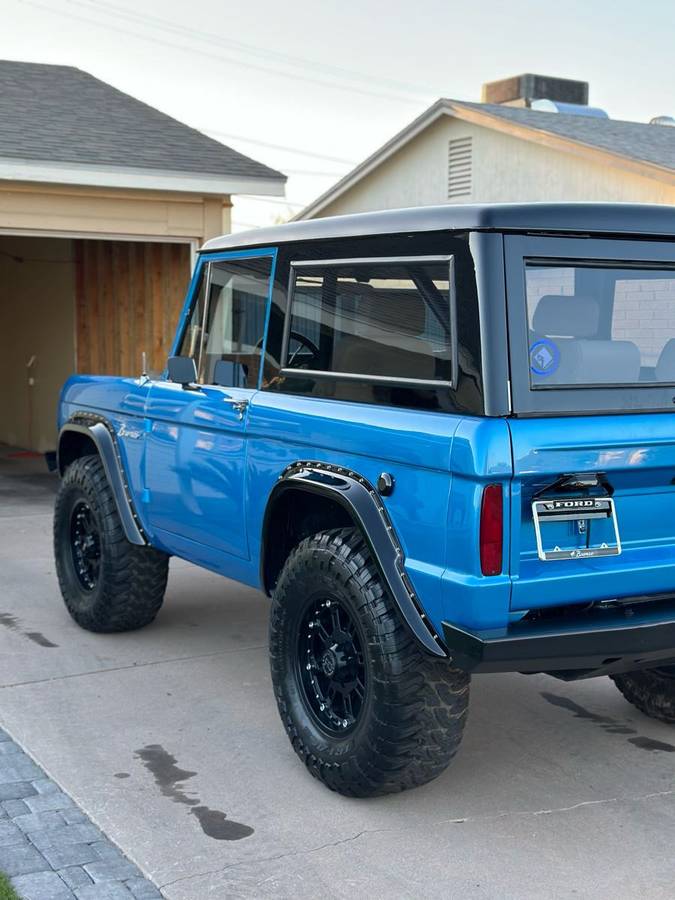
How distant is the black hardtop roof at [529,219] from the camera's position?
12.6ft

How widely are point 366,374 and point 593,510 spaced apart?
3.46 ft

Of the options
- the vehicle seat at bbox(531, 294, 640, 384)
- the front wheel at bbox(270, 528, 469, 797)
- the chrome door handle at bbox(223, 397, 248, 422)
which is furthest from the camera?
the chrome door handle at bbox(223, 397, 248, 422)

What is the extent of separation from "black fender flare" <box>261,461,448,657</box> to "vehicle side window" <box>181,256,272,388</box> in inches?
38.1

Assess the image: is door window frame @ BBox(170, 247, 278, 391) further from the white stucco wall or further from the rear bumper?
the white stucco wall

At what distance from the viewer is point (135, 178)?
11656 millimetres

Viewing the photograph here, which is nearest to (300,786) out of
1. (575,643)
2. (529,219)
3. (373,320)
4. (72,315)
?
(575,643)

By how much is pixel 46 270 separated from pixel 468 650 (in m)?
13.2

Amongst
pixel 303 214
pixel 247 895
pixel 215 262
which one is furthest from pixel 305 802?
pixel 303 214

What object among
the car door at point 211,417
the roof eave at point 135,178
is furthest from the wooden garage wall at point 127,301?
the car door at point 211,417

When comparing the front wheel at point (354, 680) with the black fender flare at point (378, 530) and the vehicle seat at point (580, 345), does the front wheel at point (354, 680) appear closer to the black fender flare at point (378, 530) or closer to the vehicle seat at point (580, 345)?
the black fender flare at point (378, 530)

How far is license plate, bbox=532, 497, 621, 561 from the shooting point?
3734mm

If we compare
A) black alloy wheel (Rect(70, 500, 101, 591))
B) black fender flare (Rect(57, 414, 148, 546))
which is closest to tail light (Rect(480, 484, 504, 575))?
black fender flare (Rect(57, 414, 148, 546))

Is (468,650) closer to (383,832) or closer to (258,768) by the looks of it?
(383,832)

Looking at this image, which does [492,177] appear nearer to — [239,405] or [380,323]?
[239,405]
